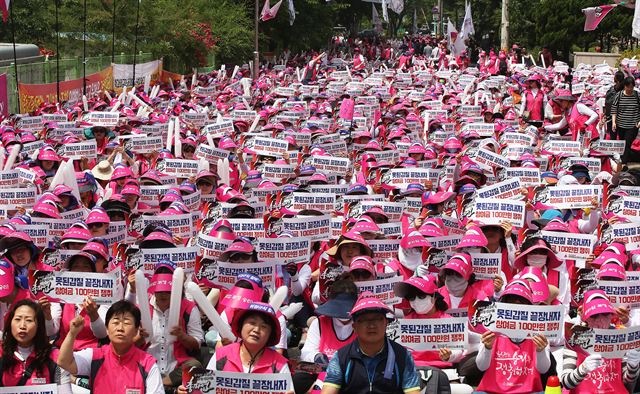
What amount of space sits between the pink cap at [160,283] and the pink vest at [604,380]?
9.36ft

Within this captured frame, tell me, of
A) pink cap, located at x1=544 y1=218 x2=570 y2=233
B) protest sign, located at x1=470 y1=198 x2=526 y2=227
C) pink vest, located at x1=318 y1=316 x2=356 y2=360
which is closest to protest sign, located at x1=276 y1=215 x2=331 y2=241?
protest sign, located at x1=470 y1=198 x2=526 y2=227

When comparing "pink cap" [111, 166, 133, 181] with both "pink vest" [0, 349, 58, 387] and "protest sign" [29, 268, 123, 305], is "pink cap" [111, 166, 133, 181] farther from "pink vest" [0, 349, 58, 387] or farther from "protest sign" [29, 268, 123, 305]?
"pink vest" [0, 349, 58, 387]

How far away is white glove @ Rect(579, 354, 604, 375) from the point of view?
7.61 meters

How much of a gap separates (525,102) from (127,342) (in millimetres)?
18716

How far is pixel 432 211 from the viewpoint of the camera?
11.9 m

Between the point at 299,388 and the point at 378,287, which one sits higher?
the point at 378,287

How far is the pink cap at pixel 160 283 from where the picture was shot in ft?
28.2

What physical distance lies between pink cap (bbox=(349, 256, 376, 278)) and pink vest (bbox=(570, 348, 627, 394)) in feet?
6.22

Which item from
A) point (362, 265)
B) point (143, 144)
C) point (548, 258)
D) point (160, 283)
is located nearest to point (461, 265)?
point (362, 265)

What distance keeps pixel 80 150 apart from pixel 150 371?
959 centimetres

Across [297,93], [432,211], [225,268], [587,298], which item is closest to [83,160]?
[432,211]

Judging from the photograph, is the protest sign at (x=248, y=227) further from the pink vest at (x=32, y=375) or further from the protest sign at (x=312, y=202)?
the pink vest at (x=32, y=375)

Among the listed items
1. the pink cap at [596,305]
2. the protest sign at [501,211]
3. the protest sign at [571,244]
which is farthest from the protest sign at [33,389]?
the protest sign at [501,211]

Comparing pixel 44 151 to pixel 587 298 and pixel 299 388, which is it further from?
pixel 587 298
